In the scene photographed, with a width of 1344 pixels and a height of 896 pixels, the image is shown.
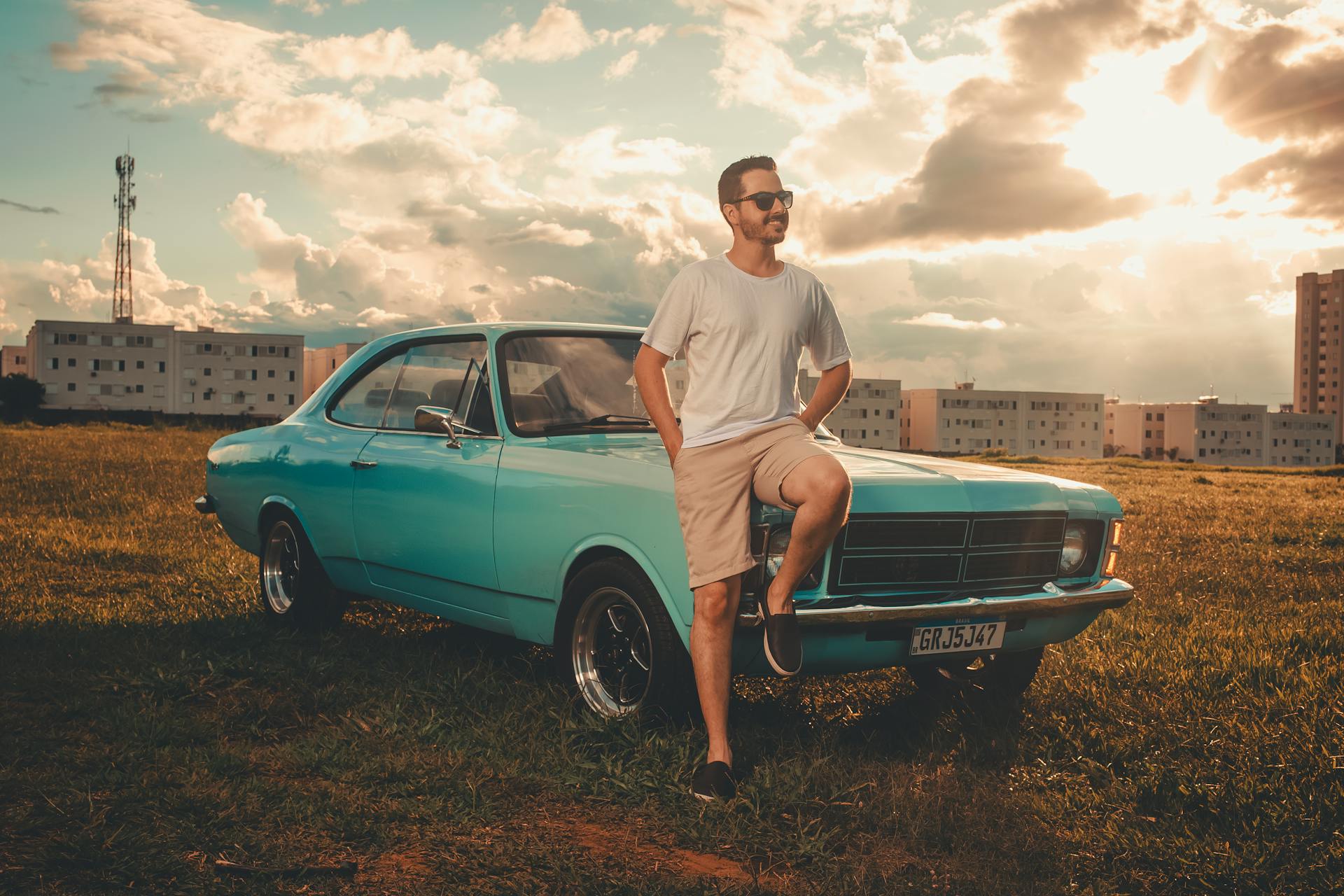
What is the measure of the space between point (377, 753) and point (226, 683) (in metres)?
1.36

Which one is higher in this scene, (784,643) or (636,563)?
(636,563)

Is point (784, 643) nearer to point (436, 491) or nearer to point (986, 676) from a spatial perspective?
point (986, 676)

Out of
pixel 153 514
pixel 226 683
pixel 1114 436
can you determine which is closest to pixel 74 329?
pixel 153 514

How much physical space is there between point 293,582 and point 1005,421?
5649 inches

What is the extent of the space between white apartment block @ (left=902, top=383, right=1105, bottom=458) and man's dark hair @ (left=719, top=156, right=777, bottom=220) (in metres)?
137

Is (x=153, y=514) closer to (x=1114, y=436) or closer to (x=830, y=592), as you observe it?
(x=830, y=592)

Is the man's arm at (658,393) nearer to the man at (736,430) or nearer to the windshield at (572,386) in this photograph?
the man at (736,430)

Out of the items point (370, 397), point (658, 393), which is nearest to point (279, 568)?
point (370, 397)

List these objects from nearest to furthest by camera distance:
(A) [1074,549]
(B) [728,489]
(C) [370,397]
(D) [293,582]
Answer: (B) [728,489]
(A) [1074,549]
(C) [370,397]
(D) [293,582]

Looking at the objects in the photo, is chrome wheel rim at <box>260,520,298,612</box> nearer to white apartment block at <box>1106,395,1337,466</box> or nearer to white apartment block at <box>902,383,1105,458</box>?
white apartment block at <box>902,383,1105,458</box>

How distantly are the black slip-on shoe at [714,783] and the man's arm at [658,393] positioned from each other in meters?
1.03

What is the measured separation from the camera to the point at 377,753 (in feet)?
13.8

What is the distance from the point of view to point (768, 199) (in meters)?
3.83

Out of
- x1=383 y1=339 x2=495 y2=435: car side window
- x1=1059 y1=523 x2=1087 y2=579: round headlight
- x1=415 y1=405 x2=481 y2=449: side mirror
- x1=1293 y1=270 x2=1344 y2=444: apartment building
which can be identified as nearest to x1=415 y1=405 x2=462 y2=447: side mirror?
x1=415 y1=405 x2=481 y2=449: side mirror
